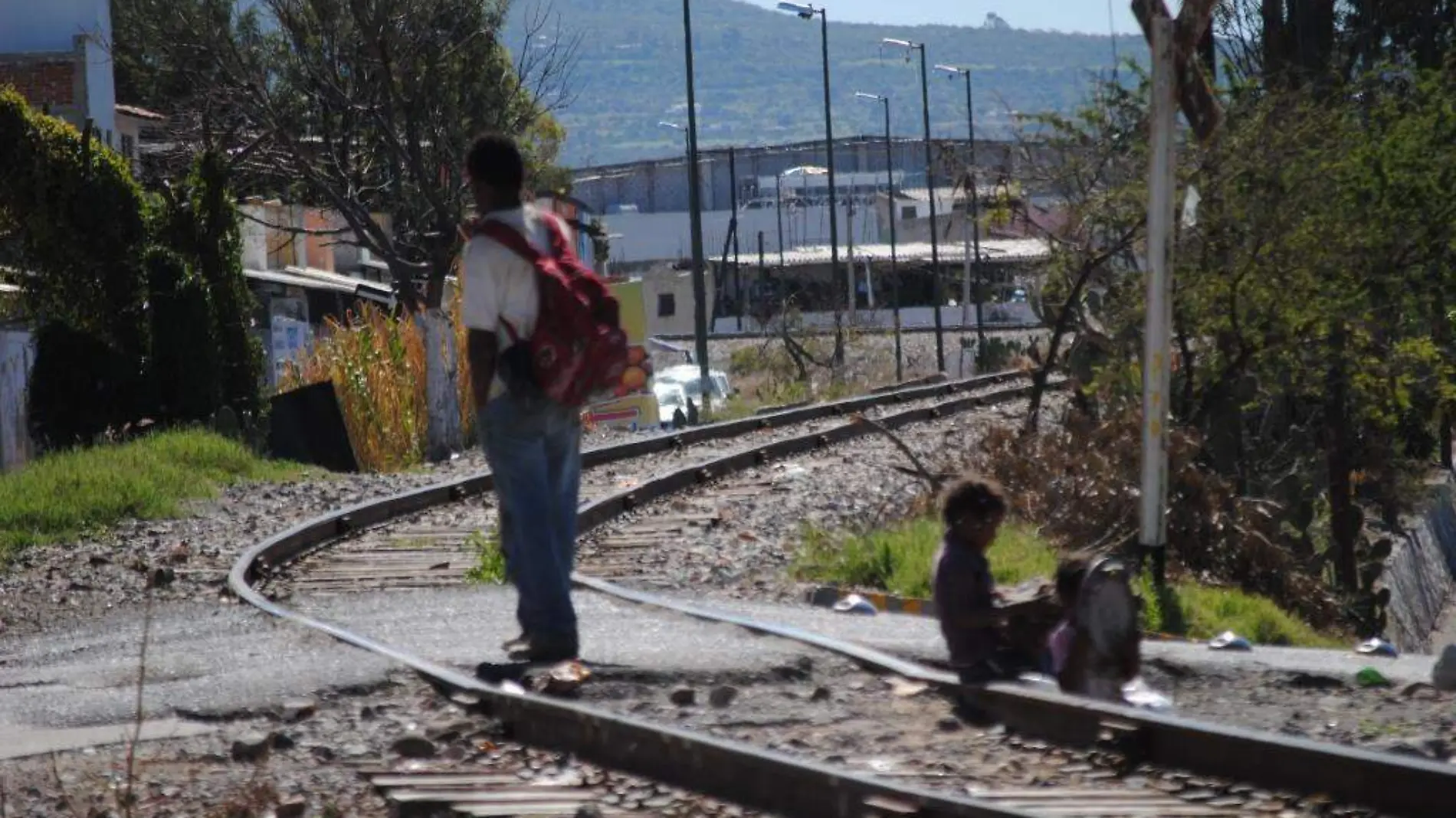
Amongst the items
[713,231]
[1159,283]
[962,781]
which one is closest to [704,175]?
[713,231]

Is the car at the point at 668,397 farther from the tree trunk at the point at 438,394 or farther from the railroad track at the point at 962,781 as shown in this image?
the railroad track at the point at 962,781

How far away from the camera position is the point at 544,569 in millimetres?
7430

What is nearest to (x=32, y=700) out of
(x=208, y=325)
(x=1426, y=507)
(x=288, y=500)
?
(x=288, y=500)

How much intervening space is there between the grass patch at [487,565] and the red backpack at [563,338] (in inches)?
150

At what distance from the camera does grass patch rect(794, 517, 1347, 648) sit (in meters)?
12.0

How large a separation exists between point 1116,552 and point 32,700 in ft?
24.8

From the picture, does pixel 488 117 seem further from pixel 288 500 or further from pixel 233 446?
pixel 288 500

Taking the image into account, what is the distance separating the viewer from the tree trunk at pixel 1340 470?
18844 millimetres

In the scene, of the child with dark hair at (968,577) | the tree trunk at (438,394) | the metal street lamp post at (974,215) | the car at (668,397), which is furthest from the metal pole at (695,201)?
the child with dark hair at (968,577)

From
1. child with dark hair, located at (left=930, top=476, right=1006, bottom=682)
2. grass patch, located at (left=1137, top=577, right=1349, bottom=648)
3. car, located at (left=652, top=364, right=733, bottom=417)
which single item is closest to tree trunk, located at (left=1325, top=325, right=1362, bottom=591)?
grass patch, located at (left=1137, top=577, right=1349, bottom=648)

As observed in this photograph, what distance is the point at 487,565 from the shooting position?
1162cm

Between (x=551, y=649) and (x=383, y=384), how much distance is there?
19.4m

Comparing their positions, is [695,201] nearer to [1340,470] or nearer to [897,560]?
[1340,470]

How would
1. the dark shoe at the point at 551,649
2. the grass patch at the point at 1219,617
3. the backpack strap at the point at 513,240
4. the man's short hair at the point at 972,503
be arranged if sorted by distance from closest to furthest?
the backpack strap at the point at 513,240
the man's short hair at the point at 972,503
the dark shoe at the point at 551,649
the grass patch at the point at 1219,617
